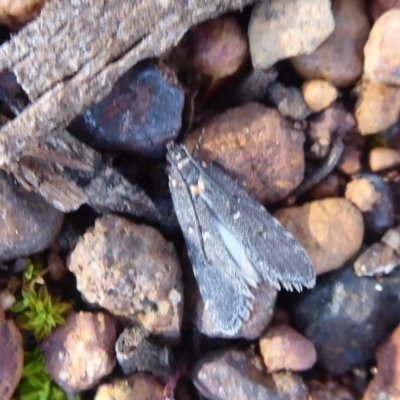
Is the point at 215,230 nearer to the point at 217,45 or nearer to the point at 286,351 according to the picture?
the point at 286,351

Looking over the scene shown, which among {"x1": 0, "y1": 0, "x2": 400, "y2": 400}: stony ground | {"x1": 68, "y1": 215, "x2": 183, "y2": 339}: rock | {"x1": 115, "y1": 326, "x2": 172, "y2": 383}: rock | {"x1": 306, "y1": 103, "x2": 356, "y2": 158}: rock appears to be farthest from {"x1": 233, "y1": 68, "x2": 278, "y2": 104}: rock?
{"x1": 115, "y1": 326, "x2": 172, "y2": 383}: rock

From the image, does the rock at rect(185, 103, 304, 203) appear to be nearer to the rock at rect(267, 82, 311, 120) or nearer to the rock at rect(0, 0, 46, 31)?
the rock at rect(267, 82, 311, 120)

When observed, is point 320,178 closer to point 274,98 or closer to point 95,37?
point 274,98

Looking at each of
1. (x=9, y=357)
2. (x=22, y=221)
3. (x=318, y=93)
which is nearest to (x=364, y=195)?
(x=318, y=93)

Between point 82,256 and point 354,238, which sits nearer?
point 82,256

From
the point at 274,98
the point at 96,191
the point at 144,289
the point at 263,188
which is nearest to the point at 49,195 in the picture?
the point at 96,191
